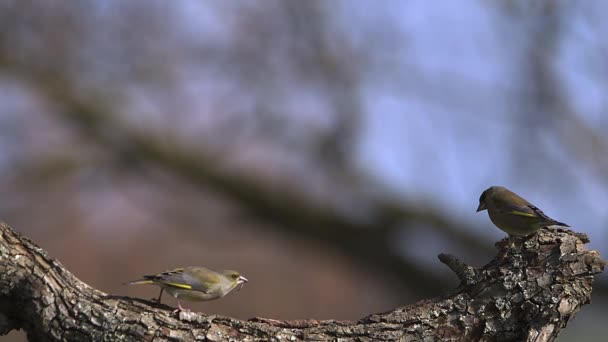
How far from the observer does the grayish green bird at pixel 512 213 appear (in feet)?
12.7

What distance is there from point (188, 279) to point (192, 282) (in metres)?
0.02

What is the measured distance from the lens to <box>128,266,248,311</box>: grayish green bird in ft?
11.8

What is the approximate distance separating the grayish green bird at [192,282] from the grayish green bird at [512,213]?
1.37 m

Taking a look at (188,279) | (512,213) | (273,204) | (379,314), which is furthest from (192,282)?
(273,204)

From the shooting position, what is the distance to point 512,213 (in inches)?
162

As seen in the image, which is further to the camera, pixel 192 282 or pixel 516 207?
pixel 516 207

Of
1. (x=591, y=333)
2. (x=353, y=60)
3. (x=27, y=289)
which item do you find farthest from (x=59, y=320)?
(x=591, y=333)

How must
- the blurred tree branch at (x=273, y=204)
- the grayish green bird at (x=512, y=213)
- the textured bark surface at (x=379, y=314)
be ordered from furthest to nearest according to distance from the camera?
the blurred tree branch at (x=273, y=204) < the grayish green bird at (x=512, y=213) < the textured bark surface at (x=379, y=314)

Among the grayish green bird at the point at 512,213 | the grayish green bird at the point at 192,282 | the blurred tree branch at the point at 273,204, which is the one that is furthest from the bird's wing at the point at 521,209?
the blurred tree branch at the point at 273,204

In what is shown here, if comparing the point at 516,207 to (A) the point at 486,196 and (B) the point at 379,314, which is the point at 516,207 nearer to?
(A) the point at 486,196

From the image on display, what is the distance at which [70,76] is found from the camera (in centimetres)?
895

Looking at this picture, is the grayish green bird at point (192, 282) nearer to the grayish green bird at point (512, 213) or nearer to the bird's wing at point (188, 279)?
the bird's wing at point (188, 279)

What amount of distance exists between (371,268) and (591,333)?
2.99 metres

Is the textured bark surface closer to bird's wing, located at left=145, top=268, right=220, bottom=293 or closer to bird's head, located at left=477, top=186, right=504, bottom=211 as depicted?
bird's wing, located at left=145, top=268, right=220, bottom=293
